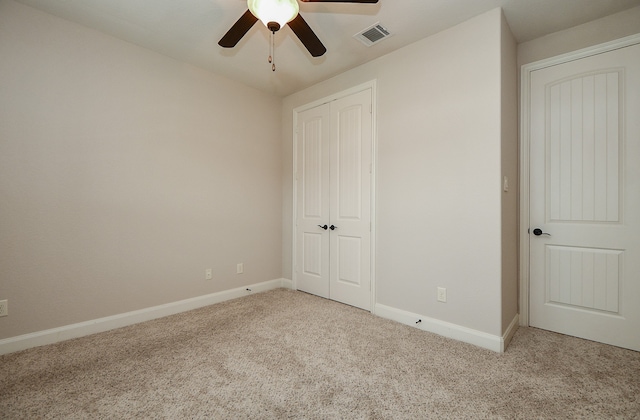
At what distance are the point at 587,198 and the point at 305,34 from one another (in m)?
2.62

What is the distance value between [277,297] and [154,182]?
6.23 feet

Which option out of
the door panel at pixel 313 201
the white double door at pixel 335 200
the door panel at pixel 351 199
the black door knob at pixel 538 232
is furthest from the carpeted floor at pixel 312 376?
the door panel at pixel 313 201

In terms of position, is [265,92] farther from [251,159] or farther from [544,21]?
[544,21]

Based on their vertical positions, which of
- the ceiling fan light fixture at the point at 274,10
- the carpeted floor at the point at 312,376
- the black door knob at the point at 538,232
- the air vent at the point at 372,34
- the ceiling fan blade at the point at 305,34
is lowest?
the carpeted floor at the point at 312,376

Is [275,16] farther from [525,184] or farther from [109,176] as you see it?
[525,184]

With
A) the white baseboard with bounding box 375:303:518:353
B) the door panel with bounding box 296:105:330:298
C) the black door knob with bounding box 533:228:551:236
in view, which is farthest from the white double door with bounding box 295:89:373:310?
the black door knob with bounding box 533:228:551:236

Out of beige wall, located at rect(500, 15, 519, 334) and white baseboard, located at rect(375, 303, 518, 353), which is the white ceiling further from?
white baseboard, located at rect(375, 303, 518, 353)

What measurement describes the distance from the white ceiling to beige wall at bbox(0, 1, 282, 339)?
24cm

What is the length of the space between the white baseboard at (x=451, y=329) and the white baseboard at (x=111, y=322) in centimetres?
178

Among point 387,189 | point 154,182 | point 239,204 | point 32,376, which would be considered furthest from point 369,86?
point 32,376

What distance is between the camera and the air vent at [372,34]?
2.47 m

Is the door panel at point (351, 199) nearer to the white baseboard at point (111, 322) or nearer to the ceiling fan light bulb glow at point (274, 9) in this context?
the white baseboard at point (111, 322)

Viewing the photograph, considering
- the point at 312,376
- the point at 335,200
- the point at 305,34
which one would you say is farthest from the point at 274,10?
the point at 312,376

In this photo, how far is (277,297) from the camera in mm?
3523
